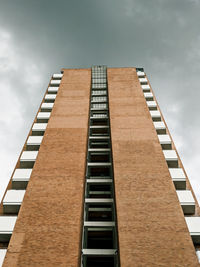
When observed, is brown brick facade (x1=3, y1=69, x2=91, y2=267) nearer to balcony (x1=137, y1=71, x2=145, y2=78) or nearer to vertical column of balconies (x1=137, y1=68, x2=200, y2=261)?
vertical column of balconies (x1=137, y1=68, x2=200, y2=261)

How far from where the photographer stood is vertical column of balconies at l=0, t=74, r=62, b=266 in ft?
41.5

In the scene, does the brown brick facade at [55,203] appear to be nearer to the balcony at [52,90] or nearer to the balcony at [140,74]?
the balcony at [52,90]

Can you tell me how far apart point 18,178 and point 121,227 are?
8.95m

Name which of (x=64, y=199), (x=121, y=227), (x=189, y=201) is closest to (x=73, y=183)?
(x=64, y=199)

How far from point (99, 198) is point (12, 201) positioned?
22.9ft

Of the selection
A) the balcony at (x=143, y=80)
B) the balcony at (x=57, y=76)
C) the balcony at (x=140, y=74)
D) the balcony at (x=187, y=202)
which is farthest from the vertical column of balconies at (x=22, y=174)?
the balcony at (x=140, y=74)

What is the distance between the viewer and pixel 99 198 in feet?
55.6

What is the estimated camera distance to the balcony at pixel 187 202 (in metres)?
13.8

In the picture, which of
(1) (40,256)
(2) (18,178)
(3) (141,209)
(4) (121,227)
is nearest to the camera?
(1) (40,256)

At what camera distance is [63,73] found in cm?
3170

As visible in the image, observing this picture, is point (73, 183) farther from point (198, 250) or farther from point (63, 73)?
point (63, 73)

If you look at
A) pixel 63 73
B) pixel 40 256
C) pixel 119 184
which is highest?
pixel 63 73

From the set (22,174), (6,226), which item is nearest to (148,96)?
(22,174)

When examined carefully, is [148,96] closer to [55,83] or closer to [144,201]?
[55,83]
